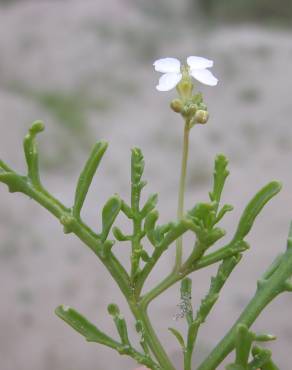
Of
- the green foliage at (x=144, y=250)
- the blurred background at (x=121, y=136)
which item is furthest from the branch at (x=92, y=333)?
the blurred background at (x=121, y=136)

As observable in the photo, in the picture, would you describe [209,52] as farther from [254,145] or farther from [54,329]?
[54,329]

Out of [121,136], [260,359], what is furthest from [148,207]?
[121,136]

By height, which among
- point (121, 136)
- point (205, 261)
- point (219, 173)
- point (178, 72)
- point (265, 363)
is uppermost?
point (121, 136)

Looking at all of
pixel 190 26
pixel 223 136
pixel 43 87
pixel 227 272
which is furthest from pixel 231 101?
pixel 227 272

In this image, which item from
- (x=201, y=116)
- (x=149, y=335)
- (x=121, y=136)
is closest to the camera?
(x=201, y=116)

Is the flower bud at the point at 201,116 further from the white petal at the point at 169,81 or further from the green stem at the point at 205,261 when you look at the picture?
the green stem at the point at 205,261

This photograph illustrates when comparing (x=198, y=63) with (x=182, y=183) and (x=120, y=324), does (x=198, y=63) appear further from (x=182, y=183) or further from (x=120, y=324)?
(x=120, y=324)

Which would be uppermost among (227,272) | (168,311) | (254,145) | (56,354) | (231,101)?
(231,101)
